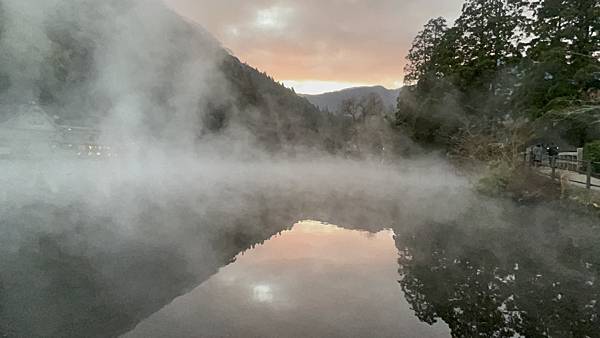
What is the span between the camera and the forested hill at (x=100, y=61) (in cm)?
1343

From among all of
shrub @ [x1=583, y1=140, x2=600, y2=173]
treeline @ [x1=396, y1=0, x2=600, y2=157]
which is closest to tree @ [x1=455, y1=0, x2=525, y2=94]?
treeline @ [x1=396, y1=0, x2=600, y2=157]

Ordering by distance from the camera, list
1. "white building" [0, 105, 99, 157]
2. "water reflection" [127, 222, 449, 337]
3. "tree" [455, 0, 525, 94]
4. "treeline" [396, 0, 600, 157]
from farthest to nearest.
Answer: "tree" [455, 0, 525, 94] → "treeline" [396, 0, 600, 157] → "white building" [0, 105, 99, 157] → "water reflection" [127, 222, 449, 337]

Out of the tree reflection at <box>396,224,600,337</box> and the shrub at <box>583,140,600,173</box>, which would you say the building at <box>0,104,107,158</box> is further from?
the shrub at <box>583,140,600,173</box>

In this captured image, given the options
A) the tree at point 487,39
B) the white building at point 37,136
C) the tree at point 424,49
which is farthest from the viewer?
the tree at point 424,49

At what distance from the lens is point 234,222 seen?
255 inches

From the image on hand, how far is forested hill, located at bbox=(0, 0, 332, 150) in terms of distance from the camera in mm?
13430

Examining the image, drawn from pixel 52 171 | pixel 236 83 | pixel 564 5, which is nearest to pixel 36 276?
pixel 52 171

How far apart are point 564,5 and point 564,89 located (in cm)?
287

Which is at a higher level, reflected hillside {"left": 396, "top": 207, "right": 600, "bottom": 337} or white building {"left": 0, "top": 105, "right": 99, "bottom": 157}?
white building {"left": 0, "top": 105, "right": 99, "bottom": 157}

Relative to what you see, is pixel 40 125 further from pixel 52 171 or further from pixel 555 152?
pixel 555 152

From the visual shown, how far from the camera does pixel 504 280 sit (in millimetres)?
3928

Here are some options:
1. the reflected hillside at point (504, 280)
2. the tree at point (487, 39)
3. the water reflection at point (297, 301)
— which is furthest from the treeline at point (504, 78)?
the water reflection at point (297, 301)

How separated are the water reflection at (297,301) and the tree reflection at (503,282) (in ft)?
0.71

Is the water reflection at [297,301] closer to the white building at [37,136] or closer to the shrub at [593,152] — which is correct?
the shrub at [593,152]
